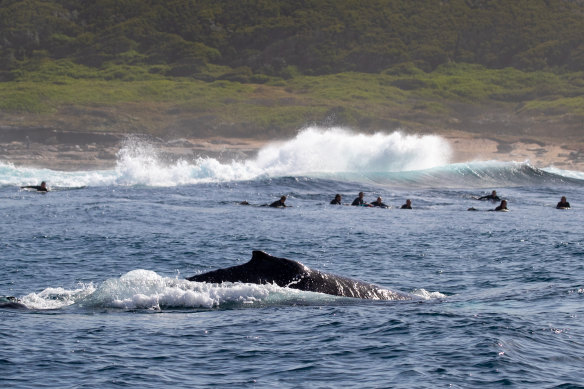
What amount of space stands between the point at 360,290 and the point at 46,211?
66.9ft

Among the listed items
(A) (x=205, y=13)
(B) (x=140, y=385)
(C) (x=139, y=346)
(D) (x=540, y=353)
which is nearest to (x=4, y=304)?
→ (C) (x=139, y=346)

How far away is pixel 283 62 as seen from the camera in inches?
5049

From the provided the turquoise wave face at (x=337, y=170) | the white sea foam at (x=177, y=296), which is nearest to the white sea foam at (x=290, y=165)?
the turquoise wave face at (x=337, y=170)

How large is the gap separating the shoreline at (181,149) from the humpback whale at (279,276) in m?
64.0

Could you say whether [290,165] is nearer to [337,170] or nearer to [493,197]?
[337,170]

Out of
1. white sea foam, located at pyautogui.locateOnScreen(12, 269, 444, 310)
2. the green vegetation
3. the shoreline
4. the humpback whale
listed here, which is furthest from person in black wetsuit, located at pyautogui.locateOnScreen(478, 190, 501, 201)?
the green vegetation

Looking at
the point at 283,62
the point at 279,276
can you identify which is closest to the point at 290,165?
the point at 279,276

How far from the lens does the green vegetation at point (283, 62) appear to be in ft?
346

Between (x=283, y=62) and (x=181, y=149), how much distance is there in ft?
148

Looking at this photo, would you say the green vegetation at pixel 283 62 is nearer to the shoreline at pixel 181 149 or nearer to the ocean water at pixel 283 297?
the shoreline at pixel 181 149

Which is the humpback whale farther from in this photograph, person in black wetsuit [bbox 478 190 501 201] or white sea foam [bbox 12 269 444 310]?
person in black wetsuit [bbox 478 190 501 201]

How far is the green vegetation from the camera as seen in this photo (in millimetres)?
105375

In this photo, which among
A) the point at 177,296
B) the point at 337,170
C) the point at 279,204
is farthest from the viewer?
the point at 337,170

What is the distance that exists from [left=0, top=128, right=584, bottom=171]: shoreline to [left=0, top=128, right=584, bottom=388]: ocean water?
3885 cm
